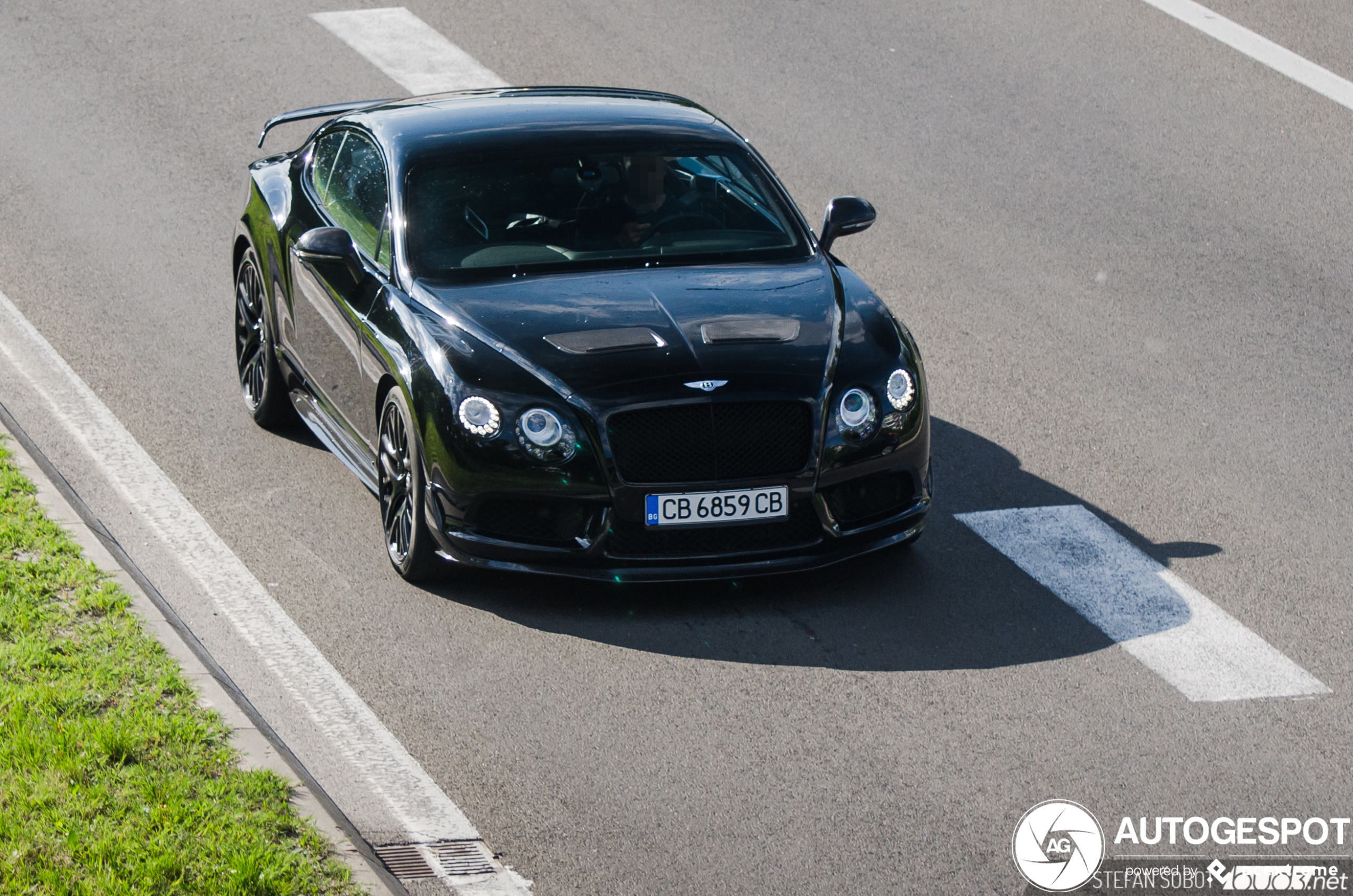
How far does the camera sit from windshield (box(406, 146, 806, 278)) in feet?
24.2

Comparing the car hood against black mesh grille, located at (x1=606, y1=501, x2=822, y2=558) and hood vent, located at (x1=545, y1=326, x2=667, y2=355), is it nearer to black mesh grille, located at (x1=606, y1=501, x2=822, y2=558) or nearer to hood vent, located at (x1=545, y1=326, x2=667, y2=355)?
hood vent, located at (x1=545, y1=326, x2=667, y2=355)

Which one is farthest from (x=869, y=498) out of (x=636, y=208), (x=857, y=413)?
Result: (x=636, y=208)

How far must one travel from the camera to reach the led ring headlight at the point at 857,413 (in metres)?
6.61

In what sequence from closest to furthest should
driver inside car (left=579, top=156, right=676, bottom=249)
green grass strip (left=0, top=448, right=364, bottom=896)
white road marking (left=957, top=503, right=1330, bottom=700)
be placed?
green grass strip (left=0, top=448, right=364, bottom=896)
white road marking (left=957, top=503, right=1330, bottom=700)
driver inside car (left=579, top=156, right=676, bottom=249)

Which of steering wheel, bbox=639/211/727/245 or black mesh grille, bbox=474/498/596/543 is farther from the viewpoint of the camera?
steering wheel, bbox=639/211/727/245

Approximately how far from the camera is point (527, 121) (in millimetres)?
7977

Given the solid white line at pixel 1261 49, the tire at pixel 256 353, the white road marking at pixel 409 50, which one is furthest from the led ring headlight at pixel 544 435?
the solid white line at pixel 1261 49

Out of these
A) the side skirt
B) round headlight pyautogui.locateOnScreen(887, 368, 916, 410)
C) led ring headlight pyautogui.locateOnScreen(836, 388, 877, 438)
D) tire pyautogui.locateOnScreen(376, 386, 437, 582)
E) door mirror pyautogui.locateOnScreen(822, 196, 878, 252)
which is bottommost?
the side skirt

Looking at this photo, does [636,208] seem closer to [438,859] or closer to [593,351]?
[593,351]

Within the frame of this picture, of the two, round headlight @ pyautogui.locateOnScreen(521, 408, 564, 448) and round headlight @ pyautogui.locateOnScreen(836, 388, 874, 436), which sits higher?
round headlight @ pyautogui.locateOnScreen(836, 388, 874, 436)

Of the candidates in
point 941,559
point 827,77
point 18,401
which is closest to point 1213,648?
point 941,559

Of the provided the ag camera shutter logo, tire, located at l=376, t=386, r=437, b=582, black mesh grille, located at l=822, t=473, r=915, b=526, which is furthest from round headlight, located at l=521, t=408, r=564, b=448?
the ag camera shutter logo

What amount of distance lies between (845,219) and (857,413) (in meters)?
1.65

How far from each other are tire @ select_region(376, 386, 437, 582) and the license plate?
3.01 ft
